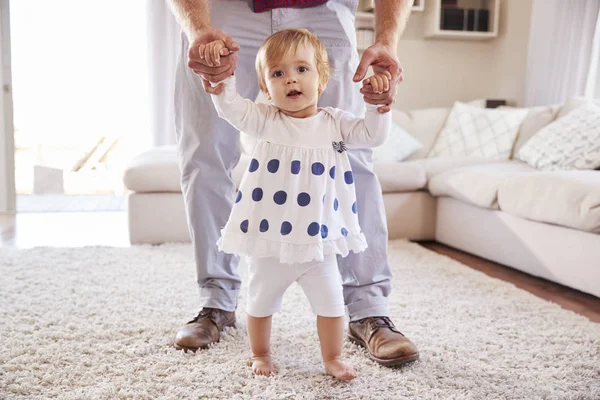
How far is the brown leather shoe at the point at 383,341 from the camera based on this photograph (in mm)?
1333

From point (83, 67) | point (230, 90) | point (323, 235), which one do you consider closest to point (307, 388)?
point (323, 235)

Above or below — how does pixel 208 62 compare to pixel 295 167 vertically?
above

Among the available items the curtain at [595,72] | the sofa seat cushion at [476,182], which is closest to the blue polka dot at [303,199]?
the sofa seat cushion at [476,182]

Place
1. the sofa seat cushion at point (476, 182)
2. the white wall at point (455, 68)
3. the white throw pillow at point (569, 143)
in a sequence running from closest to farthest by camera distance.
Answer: the sofa seat cushion at point (476, 182) → the white throw pillow at point (569, 143) → the white wall at point (455, 68)

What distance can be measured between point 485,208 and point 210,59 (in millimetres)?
1868

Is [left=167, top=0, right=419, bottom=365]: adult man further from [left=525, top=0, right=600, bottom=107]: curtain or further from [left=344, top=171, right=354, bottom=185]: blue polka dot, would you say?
[left=525, top=0, right=600, bottom=107]: curtain

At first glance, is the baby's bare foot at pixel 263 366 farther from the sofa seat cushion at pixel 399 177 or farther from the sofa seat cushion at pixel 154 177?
the sofa seat cushion at pixel 399 177

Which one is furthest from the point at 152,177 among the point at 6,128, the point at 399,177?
the point at 6,128

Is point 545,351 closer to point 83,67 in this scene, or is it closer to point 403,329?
point 403,329

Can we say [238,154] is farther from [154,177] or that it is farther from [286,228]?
[154,177]

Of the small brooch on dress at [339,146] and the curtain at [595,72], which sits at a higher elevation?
the curtain at [595,72]

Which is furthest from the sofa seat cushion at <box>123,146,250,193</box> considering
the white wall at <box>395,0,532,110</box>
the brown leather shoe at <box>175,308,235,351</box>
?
the white wall at <box>395,0,532,110</box>

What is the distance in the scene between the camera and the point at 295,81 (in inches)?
46.8

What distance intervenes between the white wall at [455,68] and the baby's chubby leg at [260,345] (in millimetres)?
3706
